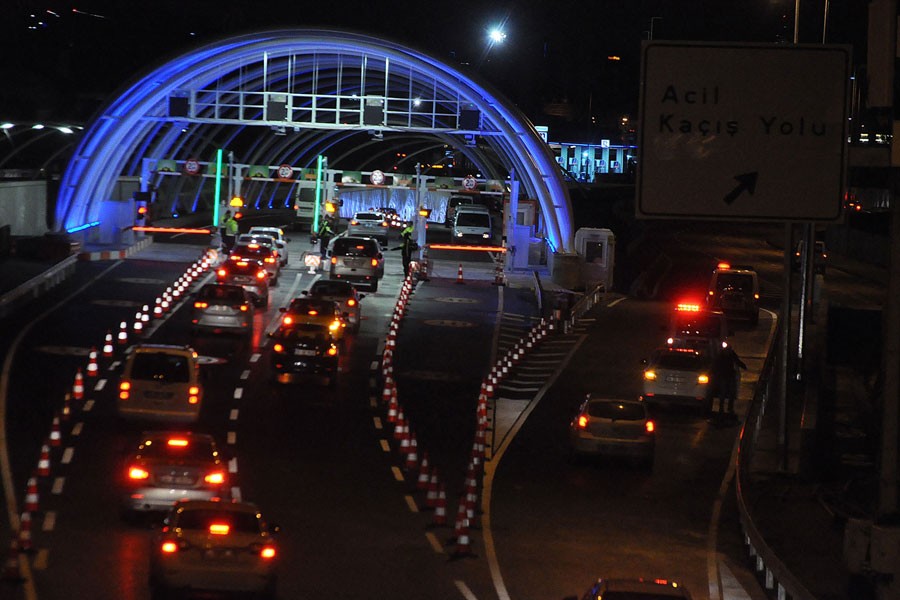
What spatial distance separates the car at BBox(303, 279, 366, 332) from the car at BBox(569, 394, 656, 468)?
13.3 meters

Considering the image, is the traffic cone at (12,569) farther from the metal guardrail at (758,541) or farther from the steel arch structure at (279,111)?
the steel arch structure at (279,111)

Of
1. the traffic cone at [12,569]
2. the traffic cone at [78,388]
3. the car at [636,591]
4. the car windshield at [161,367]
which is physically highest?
the car windshield at [161,367]

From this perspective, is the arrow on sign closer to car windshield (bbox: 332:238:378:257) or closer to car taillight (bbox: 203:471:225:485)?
car taillight (bbox: 203:471:225:485)

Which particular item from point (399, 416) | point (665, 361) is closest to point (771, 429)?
point (665, 361)

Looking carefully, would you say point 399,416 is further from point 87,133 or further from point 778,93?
point 87,133

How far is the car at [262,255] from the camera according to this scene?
43.9 metres

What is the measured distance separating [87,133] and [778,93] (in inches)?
1952

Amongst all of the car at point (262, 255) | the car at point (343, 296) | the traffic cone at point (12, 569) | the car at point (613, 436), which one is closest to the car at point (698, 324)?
the car at point (343, 296)

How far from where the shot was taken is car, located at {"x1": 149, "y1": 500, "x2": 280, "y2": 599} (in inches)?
532

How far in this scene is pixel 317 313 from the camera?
33.3m

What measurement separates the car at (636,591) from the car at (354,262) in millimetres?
33637

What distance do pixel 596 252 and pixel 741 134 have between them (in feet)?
142

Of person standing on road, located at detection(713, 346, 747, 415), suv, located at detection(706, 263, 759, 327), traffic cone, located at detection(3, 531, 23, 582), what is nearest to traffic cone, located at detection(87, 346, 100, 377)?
person standing on road, located at detection(713, 346, 747, 415)

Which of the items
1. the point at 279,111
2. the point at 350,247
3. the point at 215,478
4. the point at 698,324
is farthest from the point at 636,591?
the point at 279,111
